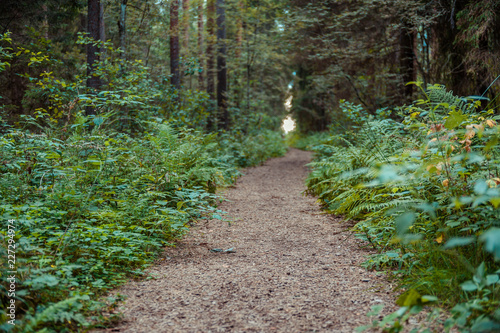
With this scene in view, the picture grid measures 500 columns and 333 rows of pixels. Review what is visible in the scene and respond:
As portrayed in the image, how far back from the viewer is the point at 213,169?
5.95 m

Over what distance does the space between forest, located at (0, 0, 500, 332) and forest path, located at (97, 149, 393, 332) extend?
213mm

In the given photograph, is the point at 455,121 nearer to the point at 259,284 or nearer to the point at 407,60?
the point at 259,284

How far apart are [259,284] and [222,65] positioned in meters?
11.6

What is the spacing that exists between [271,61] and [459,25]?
1122 cm

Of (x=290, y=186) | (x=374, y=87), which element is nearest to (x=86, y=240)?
(x=290, y=186)

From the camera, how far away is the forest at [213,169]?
222 centimetres

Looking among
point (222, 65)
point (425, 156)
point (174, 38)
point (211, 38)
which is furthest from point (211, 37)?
point (425, 156)

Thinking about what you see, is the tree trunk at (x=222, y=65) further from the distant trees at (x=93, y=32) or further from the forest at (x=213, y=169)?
the distant trees at (x=93, y=32)

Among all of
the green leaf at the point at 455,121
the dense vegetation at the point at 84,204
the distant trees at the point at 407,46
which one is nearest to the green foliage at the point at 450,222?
the green leaf at the point at 455,121

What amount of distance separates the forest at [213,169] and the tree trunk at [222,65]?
0.08 meters

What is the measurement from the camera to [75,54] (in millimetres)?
10734

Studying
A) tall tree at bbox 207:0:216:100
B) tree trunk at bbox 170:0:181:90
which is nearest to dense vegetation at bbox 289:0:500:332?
tall tree at bbox 207:0:216:100

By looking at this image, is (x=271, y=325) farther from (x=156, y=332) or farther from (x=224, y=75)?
(x=224, y=75)

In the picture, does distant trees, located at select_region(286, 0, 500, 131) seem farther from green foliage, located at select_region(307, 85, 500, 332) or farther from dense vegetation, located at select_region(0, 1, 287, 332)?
dense vegetation, located at select_region(0, 1, 287, 332)
